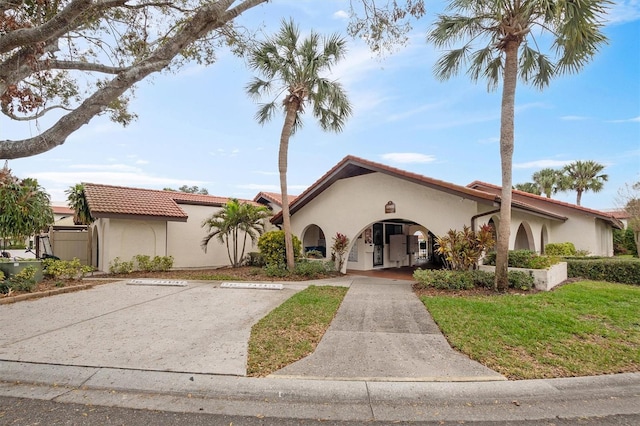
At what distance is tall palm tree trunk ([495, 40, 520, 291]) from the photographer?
30.6 ft

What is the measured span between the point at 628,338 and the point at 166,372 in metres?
7.28

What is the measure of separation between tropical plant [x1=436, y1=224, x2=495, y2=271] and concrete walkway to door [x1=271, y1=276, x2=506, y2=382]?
3338mm

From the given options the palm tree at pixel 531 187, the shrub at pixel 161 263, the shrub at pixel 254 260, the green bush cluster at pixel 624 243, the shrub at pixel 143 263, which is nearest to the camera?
the shrub at pixel 143 263

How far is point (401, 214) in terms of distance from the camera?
12.8 metres

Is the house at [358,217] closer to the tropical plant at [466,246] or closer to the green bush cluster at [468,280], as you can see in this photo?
the tropical plant at [466,246]

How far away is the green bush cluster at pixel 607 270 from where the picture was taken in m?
11.8

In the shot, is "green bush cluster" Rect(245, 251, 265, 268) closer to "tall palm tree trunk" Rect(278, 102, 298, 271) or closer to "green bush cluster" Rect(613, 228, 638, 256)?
"tall palm tree trunk" Rect(278, 102, 298, 271)

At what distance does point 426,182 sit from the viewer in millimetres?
11438

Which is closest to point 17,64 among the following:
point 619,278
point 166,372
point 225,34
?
point 225,34

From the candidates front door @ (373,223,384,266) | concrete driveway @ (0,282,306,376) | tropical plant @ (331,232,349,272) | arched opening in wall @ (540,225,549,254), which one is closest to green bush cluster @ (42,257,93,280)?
→ concrete driveway @ (0,282,306,376)

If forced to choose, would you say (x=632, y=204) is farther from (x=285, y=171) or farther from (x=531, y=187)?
(x=285, y=171)

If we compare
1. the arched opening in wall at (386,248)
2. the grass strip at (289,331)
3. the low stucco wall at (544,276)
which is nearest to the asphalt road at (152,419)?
the grass strip at (289,331)

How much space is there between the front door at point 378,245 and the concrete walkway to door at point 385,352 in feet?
27.9

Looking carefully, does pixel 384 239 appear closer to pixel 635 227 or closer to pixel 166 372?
pixel 166 372
